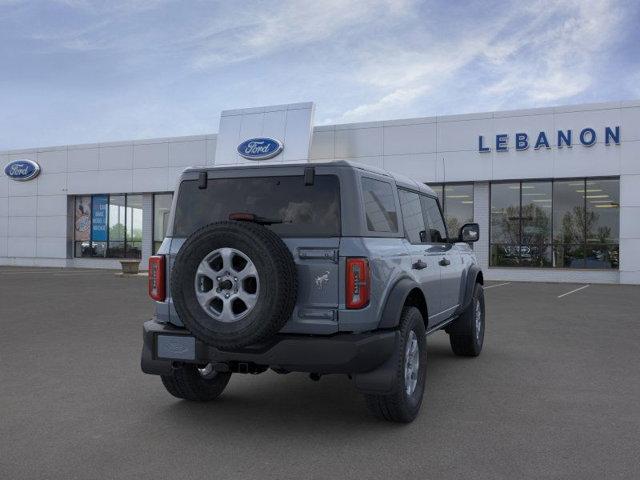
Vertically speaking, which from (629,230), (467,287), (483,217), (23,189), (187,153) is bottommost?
(467,287)

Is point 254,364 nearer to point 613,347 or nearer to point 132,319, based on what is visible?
point 613,347

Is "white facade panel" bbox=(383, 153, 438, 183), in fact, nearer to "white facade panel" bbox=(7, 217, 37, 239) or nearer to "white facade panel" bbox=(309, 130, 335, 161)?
"white facade panel" bbox=(309, 130, 335, 161)

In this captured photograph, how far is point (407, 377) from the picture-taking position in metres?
4.82

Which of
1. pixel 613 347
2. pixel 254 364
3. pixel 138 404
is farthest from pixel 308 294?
pixel 613 347

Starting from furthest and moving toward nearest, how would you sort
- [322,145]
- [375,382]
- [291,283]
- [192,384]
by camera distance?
[322,145] → [192,384] → [375,382] → [291,283]

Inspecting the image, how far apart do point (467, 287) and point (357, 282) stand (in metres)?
3.21

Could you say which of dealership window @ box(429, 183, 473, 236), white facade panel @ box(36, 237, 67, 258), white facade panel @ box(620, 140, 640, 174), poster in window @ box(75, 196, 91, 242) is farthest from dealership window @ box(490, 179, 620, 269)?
white facade panel @ box(36, 237, 67, 258)

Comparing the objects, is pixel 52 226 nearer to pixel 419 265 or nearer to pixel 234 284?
pixel 419 265

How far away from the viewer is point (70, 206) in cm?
3244

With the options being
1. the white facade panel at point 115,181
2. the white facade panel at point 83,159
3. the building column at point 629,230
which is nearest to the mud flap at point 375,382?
the building column at point 629,230

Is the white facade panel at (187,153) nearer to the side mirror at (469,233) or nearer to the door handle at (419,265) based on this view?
the side mirror at (469,233)

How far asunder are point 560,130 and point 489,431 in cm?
2060

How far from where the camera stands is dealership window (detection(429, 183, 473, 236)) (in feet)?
82.4

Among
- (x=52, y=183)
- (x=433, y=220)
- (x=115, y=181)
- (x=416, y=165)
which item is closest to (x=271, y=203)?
(x=433, y=220)
